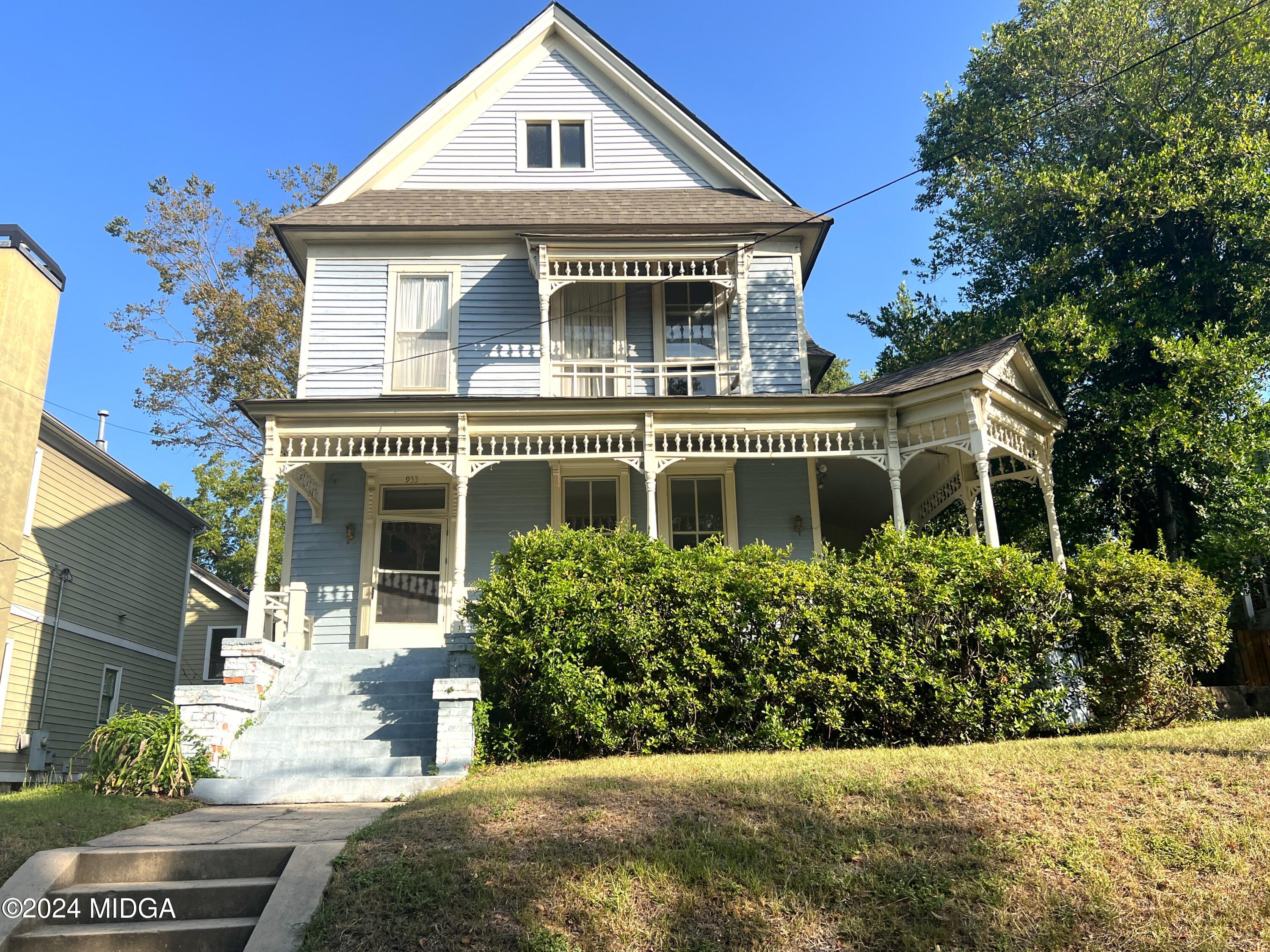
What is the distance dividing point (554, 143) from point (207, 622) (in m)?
13.9

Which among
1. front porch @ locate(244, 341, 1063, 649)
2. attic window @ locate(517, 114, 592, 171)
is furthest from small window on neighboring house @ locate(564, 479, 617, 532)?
attic window @ locate(517, 114, 592, 171)

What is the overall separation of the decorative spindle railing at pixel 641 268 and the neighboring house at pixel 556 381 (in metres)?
0.06

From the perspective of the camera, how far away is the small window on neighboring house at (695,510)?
571 inches

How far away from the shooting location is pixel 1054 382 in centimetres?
1756

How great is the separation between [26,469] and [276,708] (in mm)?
4278

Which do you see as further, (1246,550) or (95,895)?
(1246,550)

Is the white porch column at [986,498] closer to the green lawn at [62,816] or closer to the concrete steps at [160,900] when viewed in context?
the concrete steps at [160,900]

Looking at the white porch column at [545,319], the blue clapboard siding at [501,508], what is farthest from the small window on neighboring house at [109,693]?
the white porch column at [545,319]

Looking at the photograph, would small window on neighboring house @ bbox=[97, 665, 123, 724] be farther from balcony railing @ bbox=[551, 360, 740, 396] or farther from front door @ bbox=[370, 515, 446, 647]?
balcony railing @ bbox=[551, 360, 740, 396]

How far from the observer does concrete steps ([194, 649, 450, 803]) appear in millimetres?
8195

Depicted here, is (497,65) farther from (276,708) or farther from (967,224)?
(276,708)

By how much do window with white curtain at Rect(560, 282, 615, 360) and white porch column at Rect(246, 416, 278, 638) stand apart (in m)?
4.81

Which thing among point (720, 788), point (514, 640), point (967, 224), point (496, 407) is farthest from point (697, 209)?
point (720, 788)

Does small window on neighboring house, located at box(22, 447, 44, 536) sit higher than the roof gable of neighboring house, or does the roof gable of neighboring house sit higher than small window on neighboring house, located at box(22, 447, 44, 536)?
the roof gable of neighboring house
